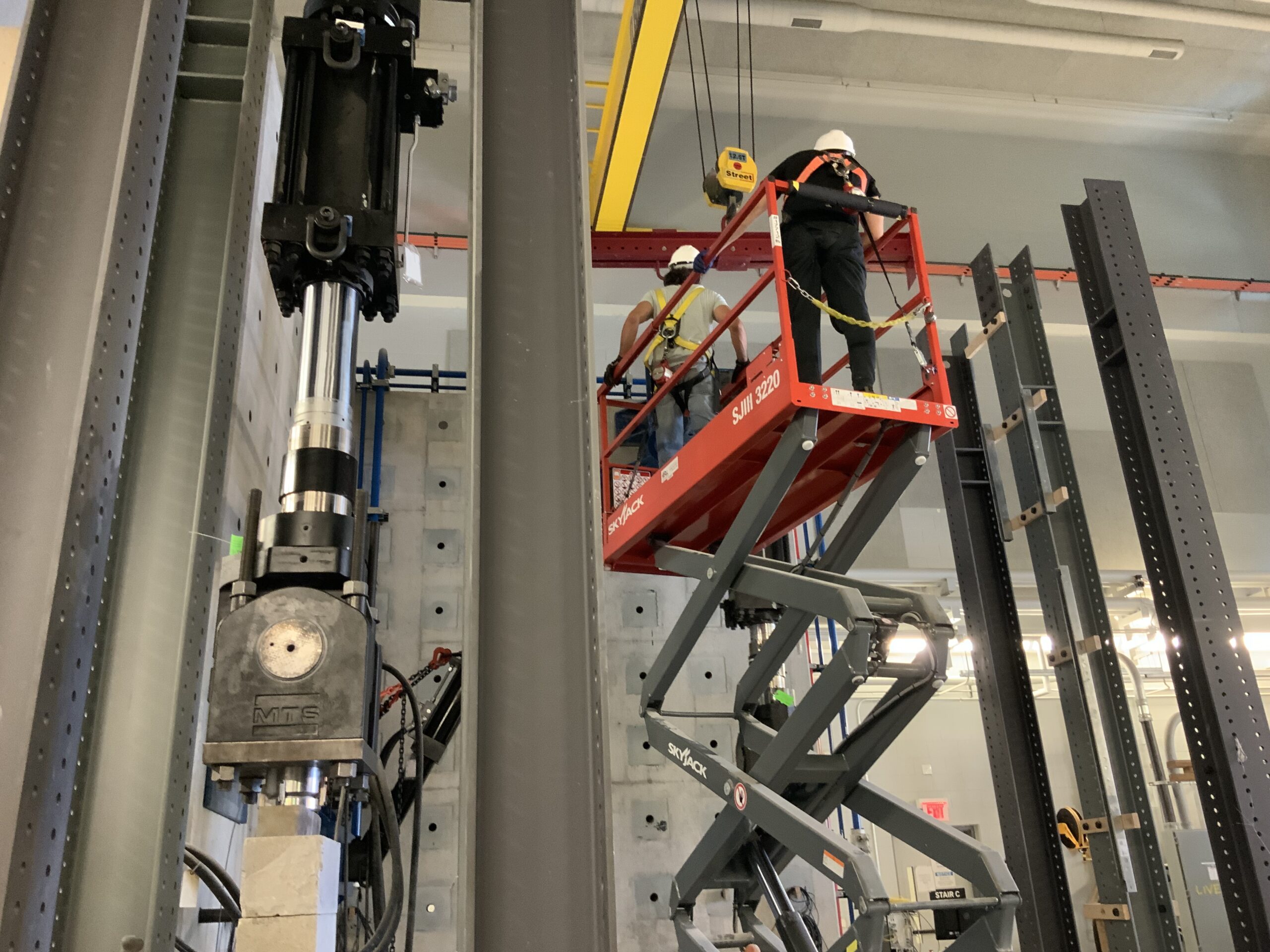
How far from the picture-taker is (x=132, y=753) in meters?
2.75

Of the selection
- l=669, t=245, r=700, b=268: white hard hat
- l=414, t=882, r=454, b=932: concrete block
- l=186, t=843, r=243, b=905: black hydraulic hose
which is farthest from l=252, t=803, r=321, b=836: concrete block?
l=669, t=245, r=700, b=268: white hard hat

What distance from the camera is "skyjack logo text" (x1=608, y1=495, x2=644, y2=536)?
672 cm

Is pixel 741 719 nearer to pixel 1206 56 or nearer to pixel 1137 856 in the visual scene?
pixel 1137 856

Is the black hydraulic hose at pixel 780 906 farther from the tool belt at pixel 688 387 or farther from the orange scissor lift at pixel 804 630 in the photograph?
the tool belt at pixel 688 387

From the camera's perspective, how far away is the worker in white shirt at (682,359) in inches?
278

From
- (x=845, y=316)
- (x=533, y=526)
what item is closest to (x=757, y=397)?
(x=845, y=316)

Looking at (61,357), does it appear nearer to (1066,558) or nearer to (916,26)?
(1066,558)

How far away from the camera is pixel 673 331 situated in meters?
7.15

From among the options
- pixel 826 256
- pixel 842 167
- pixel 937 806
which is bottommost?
pixel 937 806

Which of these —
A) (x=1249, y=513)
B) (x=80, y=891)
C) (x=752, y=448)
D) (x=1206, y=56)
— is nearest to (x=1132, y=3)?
(x=1206, y=56)

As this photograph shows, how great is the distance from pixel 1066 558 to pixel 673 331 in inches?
125

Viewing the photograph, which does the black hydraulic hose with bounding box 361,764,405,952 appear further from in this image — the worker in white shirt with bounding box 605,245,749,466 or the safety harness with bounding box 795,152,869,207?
the safety harness with bounding box 795,152,869,207

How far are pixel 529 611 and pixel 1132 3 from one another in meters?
13.4

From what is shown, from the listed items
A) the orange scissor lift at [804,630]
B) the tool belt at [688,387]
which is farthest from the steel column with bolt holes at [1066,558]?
the tool belt at [688,387]
